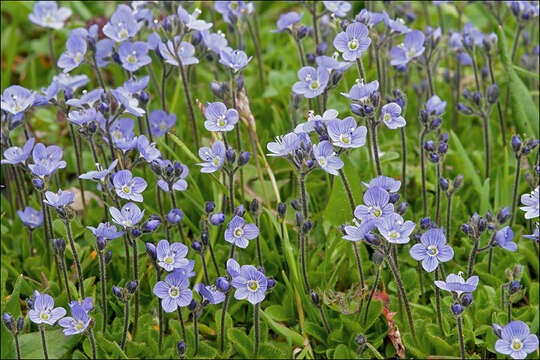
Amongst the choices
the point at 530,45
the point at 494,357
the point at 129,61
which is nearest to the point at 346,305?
the point at 494,357

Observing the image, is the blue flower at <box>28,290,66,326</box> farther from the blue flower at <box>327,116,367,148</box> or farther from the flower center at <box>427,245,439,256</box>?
the flower center at <box>427,245,439,256</box>

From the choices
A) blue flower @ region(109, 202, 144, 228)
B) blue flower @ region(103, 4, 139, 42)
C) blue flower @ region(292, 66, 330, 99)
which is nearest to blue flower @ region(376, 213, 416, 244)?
blue flower @ region(292, 66, 330, 99)

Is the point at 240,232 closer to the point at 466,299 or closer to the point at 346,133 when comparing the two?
the point at 346,133

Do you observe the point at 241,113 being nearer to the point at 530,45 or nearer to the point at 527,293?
the point at 527,293

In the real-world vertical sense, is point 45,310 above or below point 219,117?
below

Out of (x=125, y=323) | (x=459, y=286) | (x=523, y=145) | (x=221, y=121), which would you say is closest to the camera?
(x=459, y=286)

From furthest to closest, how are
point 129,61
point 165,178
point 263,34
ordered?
1. point 263,34
2. point 129,61
3. point 165,178

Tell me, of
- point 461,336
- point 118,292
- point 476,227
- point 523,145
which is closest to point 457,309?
point 461,336

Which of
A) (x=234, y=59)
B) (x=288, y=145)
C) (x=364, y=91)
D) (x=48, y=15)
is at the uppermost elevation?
(x=48, y=15)
